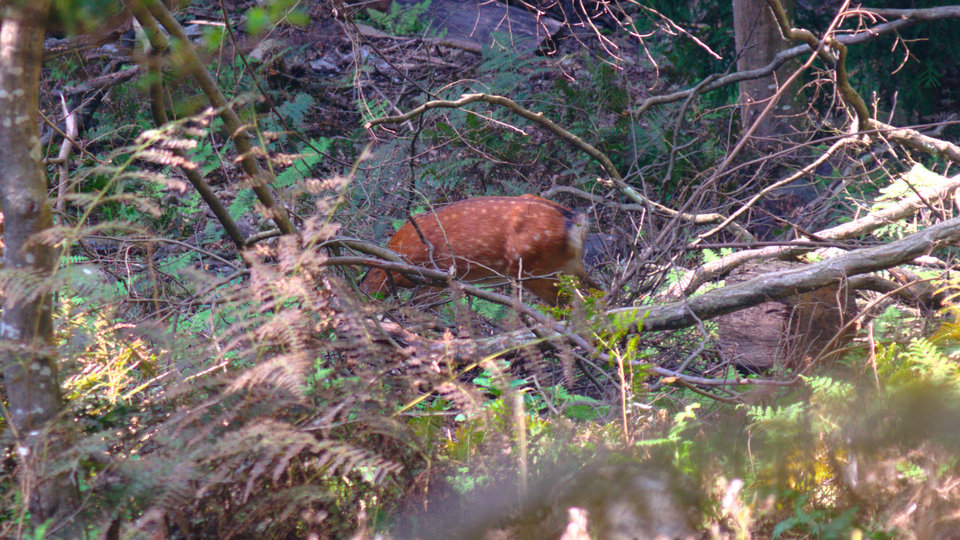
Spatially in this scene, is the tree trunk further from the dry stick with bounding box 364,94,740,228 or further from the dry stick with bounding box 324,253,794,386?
the dry stick with bounding box 324,253,794,386

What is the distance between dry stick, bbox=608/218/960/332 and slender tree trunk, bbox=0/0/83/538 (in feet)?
9.00

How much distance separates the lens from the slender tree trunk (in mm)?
2180

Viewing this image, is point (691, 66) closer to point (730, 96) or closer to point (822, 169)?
point (730, 96)

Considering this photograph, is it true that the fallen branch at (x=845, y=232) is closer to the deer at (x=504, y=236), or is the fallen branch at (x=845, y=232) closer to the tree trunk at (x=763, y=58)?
the deer at (x=504, y=236)

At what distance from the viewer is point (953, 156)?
5.66 meters

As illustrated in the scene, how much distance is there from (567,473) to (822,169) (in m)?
8.23

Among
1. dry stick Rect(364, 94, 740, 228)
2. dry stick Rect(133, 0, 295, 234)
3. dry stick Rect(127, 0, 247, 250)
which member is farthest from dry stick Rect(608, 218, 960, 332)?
dry stick Rect(127, 0, 247, 250)

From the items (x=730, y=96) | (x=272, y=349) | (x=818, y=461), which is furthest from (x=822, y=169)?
(x=272, y=349)

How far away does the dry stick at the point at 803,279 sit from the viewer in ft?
13.3

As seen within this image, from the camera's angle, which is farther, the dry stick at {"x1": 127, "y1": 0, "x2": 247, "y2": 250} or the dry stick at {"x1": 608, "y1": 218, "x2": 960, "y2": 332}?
the dry stick at {"x1": 608, "y1": 218, "x2": 960, "y2": 332}

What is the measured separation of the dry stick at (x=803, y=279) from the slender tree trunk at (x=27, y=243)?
2.74m

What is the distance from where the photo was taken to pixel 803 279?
13.4 feet

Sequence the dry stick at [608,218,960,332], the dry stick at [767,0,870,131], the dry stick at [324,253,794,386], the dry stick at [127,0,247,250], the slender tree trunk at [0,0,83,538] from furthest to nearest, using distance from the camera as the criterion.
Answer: the dry stick at [767,0,870,131], the dry stick at [608,218,960,332], the dry stick at [324,253,794,386], the dry stick at [127,0,247,250], the slender tree trunk at [0,0,83,538]

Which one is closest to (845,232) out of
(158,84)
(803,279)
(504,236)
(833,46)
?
(833,46)
